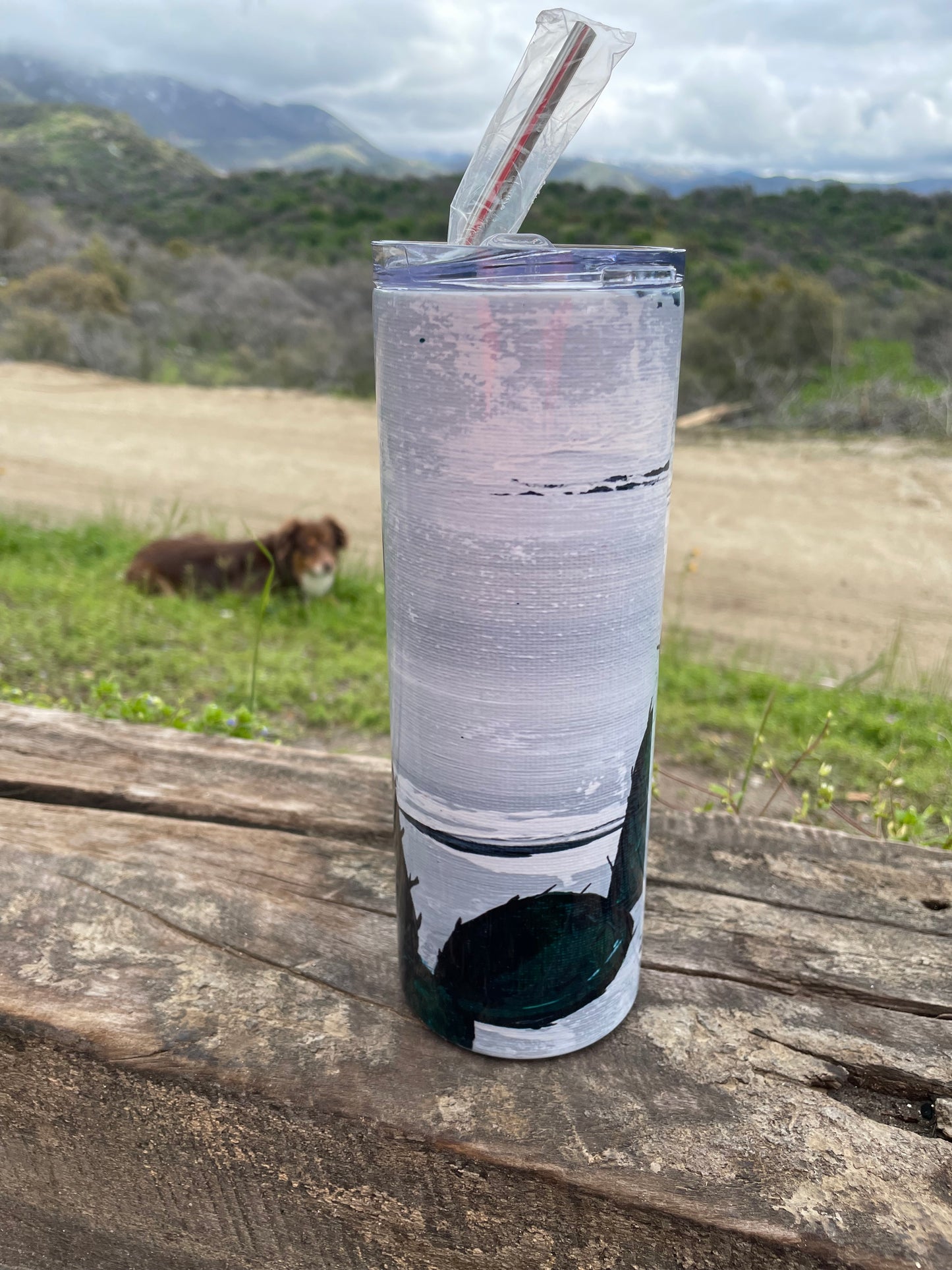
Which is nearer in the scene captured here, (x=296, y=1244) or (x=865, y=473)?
(x=296, y=1244)

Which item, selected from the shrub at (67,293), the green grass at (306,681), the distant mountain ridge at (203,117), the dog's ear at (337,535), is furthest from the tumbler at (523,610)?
the distant mountain ridge at (203,117)

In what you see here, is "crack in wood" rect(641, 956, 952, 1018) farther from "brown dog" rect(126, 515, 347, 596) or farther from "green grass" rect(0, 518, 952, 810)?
"brown dog" rect(126, 515, 347, 596)

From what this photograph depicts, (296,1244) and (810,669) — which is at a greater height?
(296,1244)

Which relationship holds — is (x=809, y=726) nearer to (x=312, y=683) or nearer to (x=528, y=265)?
(x=312, y=683)

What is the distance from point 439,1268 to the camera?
989mm

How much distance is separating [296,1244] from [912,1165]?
646 millimetres

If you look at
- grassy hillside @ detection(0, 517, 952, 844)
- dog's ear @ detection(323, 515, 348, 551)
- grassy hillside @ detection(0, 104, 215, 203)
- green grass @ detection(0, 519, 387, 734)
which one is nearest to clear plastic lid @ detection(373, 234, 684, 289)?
grassy hillside @ detection(0, 517, 952, 844)

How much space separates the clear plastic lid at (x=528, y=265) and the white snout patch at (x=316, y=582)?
3.65 m

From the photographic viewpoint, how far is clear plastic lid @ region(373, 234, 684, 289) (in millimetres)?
825

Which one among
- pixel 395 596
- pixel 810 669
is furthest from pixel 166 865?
pixel 810 669

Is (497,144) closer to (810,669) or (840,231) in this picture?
(810,669)

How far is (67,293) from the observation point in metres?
13.8

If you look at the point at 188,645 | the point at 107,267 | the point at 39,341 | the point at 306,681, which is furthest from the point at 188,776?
the point at 107,267

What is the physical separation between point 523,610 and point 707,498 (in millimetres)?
6624
